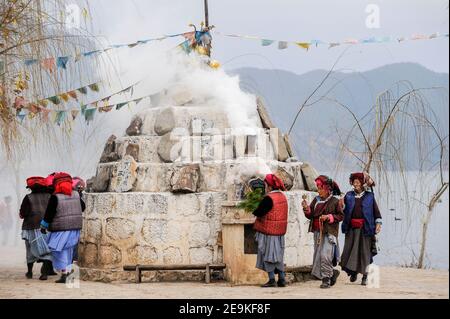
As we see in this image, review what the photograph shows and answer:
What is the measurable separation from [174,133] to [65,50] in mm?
2006

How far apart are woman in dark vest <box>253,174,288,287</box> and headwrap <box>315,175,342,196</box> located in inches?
21.6

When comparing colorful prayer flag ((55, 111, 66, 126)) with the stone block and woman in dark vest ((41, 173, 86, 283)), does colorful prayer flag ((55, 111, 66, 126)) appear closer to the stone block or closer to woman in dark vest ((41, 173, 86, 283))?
woman in dark vest ((41, 173, 86, 283))

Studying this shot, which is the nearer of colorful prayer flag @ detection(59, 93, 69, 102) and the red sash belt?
the red sash belt

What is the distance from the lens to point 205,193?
13.3 metres

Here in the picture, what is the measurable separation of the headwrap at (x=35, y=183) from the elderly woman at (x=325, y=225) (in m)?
4.27

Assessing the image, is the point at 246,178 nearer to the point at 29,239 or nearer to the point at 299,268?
the point at 299,268

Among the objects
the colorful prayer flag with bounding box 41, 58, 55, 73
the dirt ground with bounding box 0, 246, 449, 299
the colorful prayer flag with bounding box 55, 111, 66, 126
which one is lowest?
the dirt ground with bounding box 0, 246, 449, 299

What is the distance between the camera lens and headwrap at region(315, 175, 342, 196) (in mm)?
12422

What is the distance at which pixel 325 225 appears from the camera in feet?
40.4

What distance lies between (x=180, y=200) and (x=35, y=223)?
246 centimetres

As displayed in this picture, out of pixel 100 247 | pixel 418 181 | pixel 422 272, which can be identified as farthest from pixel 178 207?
pixel 418 181

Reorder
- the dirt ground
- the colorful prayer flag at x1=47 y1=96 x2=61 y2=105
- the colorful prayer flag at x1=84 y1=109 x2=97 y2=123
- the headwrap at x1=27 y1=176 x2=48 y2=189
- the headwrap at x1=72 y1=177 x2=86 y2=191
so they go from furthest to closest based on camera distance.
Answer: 1. the colorful prayer flag at x1=84 y1=109 x2=97 y2=123
2. the headwrap at x1=72 y1=177 x2=86 y2=191
3. the headwrap at x1=27 y1=176 x2=48 y2=189
4. the colorful prayer flag at x1=47 y1=96 x2=61 y2=105
5. the dirt ground

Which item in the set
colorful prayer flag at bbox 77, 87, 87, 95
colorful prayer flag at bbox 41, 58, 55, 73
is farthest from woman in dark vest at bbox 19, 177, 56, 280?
colorful prayer flag at bbox 41, 58, 55, 73

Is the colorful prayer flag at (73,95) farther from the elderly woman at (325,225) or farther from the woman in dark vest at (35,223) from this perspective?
the elderly woman at (325,225)
